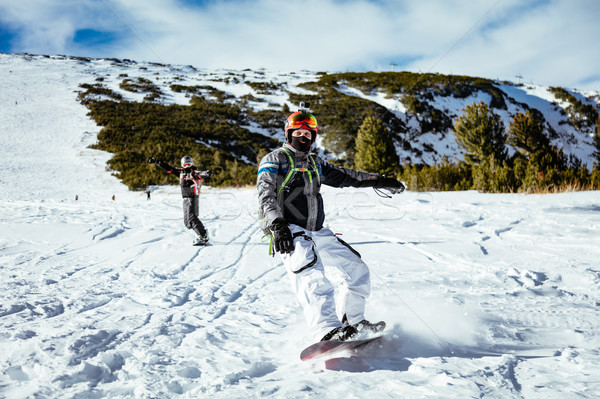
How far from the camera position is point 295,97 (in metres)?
47.6

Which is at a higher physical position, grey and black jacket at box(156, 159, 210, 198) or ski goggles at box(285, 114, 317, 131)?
ski goggles at box(285, 114, 317, 131)

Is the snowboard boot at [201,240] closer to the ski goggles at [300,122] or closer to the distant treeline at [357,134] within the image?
the ski goggles at [300,122]

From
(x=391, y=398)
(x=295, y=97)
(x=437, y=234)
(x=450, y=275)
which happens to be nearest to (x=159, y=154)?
(x=295, y=97)

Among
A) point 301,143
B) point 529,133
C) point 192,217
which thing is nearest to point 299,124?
point 301,143

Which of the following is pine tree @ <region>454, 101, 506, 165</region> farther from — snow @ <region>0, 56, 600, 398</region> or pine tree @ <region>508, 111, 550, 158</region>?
snow @ <region>0, 56, 600, 398</region>

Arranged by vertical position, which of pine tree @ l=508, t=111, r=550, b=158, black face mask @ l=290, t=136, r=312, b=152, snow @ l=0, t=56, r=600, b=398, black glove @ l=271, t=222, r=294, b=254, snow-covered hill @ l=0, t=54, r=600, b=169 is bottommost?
snow @ l=0, t=56, r=600, b=398

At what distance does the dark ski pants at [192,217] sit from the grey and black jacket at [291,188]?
4574 mm

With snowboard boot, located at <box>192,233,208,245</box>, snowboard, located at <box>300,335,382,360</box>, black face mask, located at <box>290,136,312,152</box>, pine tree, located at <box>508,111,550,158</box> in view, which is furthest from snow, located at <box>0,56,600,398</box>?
pine tree, located at <box>508,111,550,158</box>

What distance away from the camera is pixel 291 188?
274 cm

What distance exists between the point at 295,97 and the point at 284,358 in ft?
155

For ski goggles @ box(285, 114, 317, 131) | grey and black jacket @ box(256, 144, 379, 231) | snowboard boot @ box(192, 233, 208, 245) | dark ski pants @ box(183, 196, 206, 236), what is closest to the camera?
grey and black jacket @ box(256, 144, 379, 231)

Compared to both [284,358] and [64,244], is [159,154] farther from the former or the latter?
[284,358]

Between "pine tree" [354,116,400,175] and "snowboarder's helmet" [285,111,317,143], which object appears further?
"pine tree" [354,116,400,175]

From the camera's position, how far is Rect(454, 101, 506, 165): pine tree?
50.7 ft
